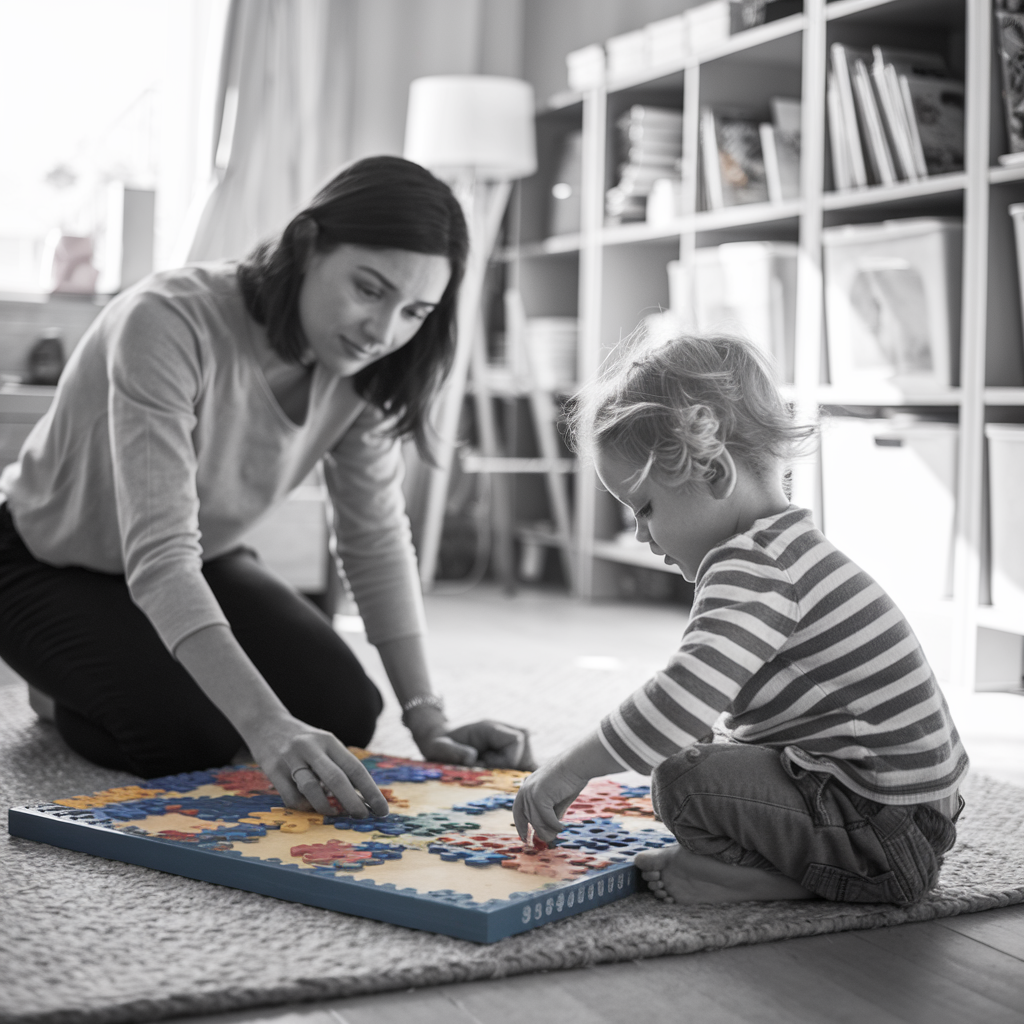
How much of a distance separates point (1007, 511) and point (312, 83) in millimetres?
2396

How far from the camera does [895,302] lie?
107 inches

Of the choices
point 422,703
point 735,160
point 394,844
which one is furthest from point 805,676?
point 735,160

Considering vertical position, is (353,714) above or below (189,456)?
below

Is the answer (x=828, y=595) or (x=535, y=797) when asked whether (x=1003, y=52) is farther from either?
(x=535, y=797)

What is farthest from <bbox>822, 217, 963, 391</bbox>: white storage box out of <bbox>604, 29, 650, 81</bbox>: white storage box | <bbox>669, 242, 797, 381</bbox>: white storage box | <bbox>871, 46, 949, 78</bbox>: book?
<bbox>604, 29, 650, 81</bbox>: white storage box

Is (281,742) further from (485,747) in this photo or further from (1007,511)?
(1007,511)

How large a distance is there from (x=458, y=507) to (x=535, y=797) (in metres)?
3.04

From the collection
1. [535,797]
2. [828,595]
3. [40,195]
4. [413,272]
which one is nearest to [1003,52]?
[413,272]

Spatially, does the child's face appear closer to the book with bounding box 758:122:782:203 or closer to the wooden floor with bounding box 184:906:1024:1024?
the wooden floor with bounding box 184:906:1024:1024

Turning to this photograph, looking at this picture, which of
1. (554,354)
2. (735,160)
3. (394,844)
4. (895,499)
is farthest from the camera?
(554,354)

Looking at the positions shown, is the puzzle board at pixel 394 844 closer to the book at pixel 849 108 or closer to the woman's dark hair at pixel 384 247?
the woman's dark hair at pixel 384 247

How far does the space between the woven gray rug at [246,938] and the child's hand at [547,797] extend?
86mm

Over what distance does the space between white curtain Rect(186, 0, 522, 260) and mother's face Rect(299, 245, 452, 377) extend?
6.54 feet

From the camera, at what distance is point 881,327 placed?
2754 mm
